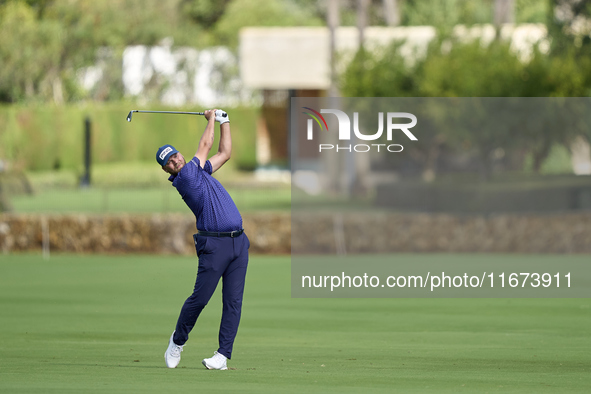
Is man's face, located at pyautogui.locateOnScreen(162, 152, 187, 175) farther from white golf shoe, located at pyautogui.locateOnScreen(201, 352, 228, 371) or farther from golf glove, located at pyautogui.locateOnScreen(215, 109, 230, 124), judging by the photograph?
white golf shoe, located at pyautogui.locateOnScreen(201, 352, 228, 371)

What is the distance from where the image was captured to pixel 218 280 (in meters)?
8.73

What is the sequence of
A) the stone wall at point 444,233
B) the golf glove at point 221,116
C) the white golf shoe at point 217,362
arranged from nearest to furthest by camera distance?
the white golf shoe at point 217,362 < the golf glove at point 221,116 < the stone wall at point 444,233

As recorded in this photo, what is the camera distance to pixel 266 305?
13.8 metres

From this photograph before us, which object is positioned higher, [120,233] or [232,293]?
[232,293]

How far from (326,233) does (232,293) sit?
11885mm

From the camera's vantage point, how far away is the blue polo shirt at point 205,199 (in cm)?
852

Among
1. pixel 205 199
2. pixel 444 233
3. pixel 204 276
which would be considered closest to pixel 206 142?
pixel 205 199

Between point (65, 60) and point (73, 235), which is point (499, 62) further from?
point (65, 60)

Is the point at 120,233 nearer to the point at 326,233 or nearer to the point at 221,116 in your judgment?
the point at 326,233

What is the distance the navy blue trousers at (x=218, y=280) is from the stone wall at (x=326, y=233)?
38.6ft

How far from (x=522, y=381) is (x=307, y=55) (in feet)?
107

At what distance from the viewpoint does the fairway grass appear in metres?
8.09

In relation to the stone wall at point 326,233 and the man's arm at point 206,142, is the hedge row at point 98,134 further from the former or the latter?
the man's arm at point 206,142

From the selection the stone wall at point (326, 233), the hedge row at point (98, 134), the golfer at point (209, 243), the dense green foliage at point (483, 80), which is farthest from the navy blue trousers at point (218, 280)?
the hedge row at point (98, 134)
